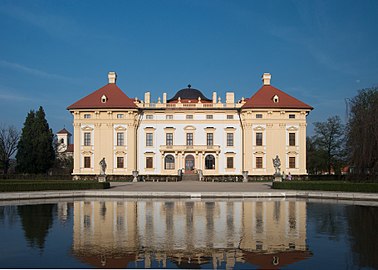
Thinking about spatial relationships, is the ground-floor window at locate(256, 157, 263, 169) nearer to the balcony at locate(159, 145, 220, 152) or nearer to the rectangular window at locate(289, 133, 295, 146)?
the rectangular window at locate(289, 133, 295, 146)

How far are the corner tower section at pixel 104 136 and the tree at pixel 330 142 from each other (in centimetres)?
2542

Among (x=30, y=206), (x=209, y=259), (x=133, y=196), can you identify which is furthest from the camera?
(x=133, y=196)

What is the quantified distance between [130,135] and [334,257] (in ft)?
139

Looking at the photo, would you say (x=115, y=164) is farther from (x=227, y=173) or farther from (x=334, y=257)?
(x=334, y=257)

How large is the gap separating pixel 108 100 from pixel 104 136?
4.50 m

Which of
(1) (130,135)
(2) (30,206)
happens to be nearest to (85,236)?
(2) (30,206)

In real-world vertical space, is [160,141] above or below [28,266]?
above

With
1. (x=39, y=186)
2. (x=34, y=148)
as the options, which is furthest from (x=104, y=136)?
(x=39, y=186)

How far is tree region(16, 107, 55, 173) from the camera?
5062cm

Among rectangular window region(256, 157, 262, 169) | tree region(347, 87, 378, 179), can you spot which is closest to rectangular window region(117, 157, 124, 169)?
rectangular window region(256, 157, 262, 169)

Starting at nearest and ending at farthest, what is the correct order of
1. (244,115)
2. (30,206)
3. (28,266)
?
(28,266)
(30,206)
(244,115)

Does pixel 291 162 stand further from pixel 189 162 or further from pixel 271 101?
pixel 189 162

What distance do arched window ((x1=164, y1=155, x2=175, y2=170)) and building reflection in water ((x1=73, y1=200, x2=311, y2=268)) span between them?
32.2 metres

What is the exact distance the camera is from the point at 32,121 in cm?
5250
